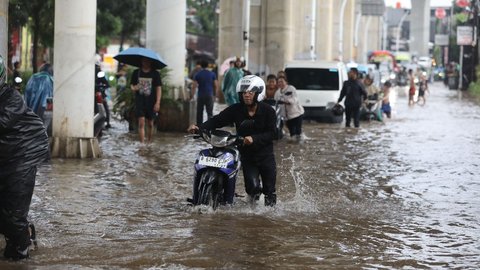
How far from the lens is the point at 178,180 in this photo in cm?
1449

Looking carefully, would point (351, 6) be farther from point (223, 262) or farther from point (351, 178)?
point (223, 262)

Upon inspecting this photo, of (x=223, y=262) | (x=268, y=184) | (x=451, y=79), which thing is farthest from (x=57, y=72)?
(x=451, y=79)

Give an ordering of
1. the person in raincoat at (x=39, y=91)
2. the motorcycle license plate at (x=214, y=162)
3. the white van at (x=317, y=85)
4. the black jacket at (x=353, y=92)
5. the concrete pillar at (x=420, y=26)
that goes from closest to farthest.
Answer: the motorcycle license plate at (x=214, y=162), the person in raincoat at (x=39, y=91), the black jacket at (x=353, y=92), the white van at (x=317, y=85), the concrete pillar at (x=420, y=26)

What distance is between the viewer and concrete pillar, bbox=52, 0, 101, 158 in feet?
53.8

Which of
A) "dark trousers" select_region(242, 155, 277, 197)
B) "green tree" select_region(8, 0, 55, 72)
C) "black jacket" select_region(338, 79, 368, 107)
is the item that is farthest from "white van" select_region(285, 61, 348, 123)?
"dark trousers" select_region(242, 155, 277, 197)

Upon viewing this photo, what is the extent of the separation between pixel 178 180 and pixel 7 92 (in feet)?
21.5

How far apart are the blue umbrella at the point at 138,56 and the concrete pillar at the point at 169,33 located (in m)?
2.83

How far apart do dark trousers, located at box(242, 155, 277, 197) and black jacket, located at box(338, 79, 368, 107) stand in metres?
14.9

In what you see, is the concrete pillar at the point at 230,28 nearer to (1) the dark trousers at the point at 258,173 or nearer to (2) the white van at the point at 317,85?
(2) the white van at the point at 317,85

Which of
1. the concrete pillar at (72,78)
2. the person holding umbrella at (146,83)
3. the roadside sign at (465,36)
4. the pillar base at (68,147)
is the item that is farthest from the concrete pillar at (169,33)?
the roadside sign at (465,36)

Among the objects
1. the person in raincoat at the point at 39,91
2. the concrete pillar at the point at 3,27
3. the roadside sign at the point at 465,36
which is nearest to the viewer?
the concrete pillar at the point at 3,27

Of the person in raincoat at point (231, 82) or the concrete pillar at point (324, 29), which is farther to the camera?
the concrete pillar at point (324, 29)

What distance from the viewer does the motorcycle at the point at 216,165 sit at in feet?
35.5

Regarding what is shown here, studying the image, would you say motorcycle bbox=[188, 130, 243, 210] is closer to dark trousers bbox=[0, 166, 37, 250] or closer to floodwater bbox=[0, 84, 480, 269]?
floodwater bbox=[0, 84, 480, 269]
